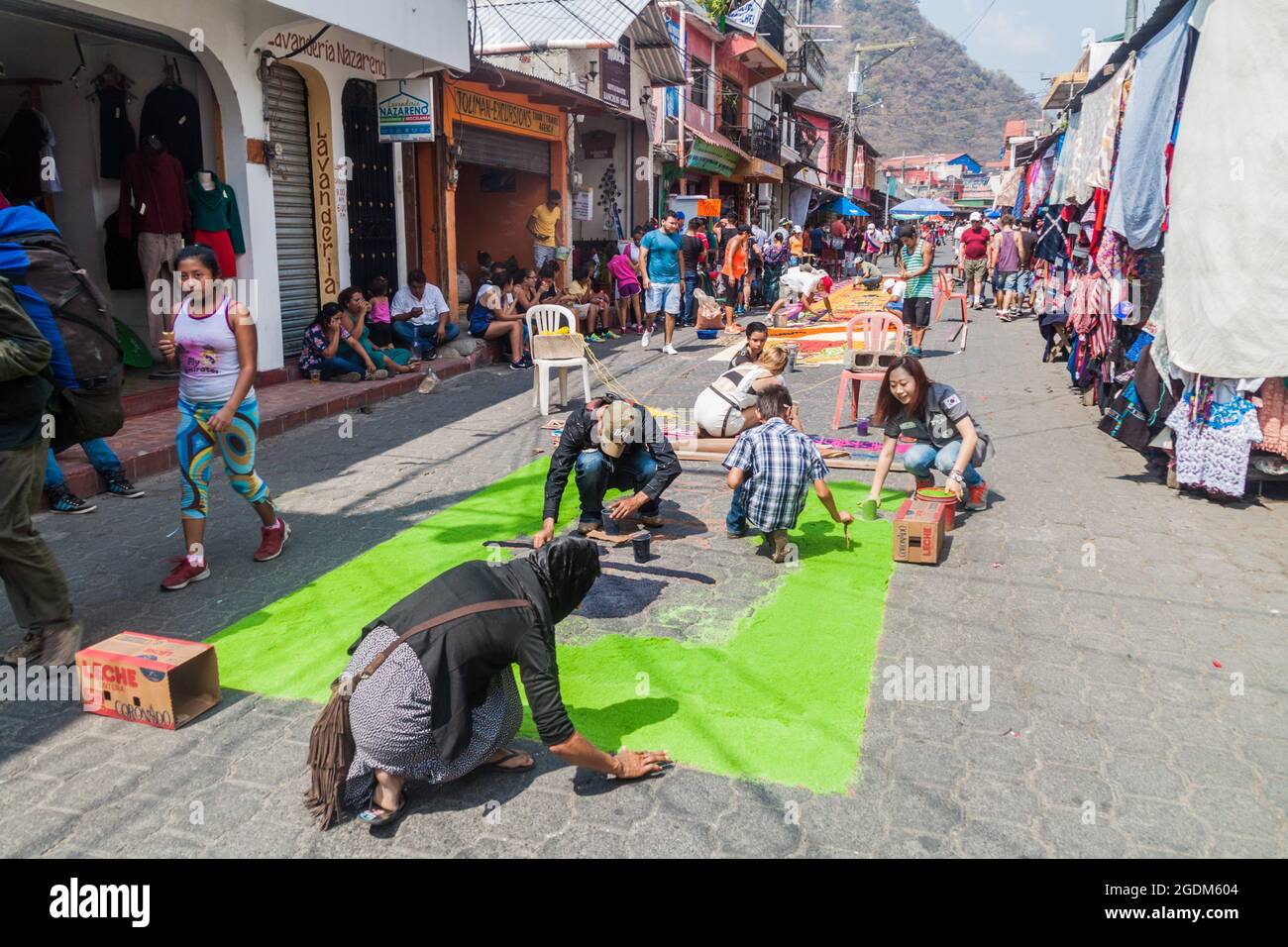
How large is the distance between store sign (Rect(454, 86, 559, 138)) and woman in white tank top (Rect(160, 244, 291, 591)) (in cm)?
990

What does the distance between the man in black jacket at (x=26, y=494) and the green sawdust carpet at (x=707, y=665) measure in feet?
2.29

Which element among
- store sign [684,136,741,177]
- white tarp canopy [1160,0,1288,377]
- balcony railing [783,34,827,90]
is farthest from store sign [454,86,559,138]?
balcony railing [783,34,827,90]

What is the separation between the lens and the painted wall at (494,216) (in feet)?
60.0

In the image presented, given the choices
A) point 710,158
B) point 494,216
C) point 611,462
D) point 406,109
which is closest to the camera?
point 611,462

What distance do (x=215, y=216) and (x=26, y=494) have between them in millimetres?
6339

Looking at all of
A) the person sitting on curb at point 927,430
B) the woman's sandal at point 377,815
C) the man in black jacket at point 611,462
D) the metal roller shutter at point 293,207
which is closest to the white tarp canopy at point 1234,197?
the person sitting on curb at point 927,430

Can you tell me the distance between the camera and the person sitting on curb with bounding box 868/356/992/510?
6137 millimetres

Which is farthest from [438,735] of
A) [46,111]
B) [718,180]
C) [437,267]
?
[718,180]

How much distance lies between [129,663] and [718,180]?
2843cm

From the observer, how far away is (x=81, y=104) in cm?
1002

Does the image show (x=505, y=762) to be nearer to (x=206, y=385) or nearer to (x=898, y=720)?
(x=898, y=720)

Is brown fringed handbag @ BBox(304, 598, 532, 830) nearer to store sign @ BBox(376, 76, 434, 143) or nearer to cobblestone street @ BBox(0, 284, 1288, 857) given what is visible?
cobblestone street @ BBox(0, 284, 1288, 857)

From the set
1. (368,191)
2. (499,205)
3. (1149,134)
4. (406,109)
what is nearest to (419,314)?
(368,191)
